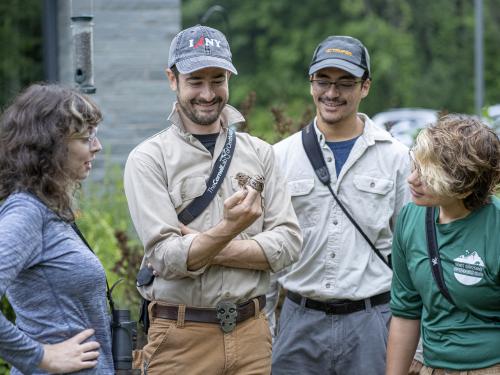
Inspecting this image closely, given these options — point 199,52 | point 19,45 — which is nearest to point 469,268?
point 199,52

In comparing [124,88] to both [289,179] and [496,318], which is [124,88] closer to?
[289,179]

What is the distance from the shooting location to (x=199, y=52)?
4.39m

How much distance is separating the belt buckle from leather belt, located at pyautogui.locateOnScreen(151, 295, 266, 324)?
0.8 inches

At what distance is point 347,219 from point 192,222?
989mm

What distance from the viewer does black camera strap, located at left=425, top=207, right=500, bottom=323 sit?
12.8 feet

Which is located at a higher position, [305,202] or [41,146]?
[41,146]

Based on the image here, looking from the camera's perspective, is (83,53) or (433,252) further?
(83,53)

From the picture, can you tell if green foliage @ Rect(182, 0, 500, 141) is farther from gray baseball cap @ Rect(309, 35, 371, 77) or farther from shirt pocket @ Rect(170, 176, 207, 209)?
shirt pocket @ Rect(170, 176, 207, 209)

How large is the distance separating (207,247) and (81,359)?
80 centimetres

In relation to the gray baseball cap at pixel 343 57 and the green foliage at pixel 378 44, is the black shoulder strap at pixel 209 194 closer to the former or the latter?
the gray baseball cap at pixel 343 57

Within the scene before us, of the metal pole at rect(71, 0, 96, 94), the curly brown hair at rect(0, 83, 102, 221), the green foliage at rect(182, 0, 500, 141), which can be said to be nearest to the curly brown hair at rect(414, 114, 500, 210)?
the curly brown hair at rect(0, 83, 102, 221)

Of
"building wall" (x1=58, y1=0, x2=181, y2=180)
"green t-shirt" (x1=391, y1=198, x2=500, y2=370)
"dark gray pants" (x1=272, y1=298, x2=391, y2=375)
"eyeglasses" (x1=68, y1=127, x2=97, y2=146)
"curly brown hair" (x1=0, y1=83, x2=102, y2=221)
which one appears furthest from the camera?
"building wall" (x1=58, y1=0, x2=181, y2=180)

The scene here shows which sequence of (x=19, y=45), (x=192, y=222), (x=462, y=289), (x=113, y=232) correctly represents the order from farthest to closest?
(x=19, y=45) < (x=113, y=232) < (x=192, y=222) < (x=462, y=289)

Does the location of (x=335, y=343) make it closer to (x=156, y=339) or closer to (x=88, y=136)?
(x=156, y=339)
